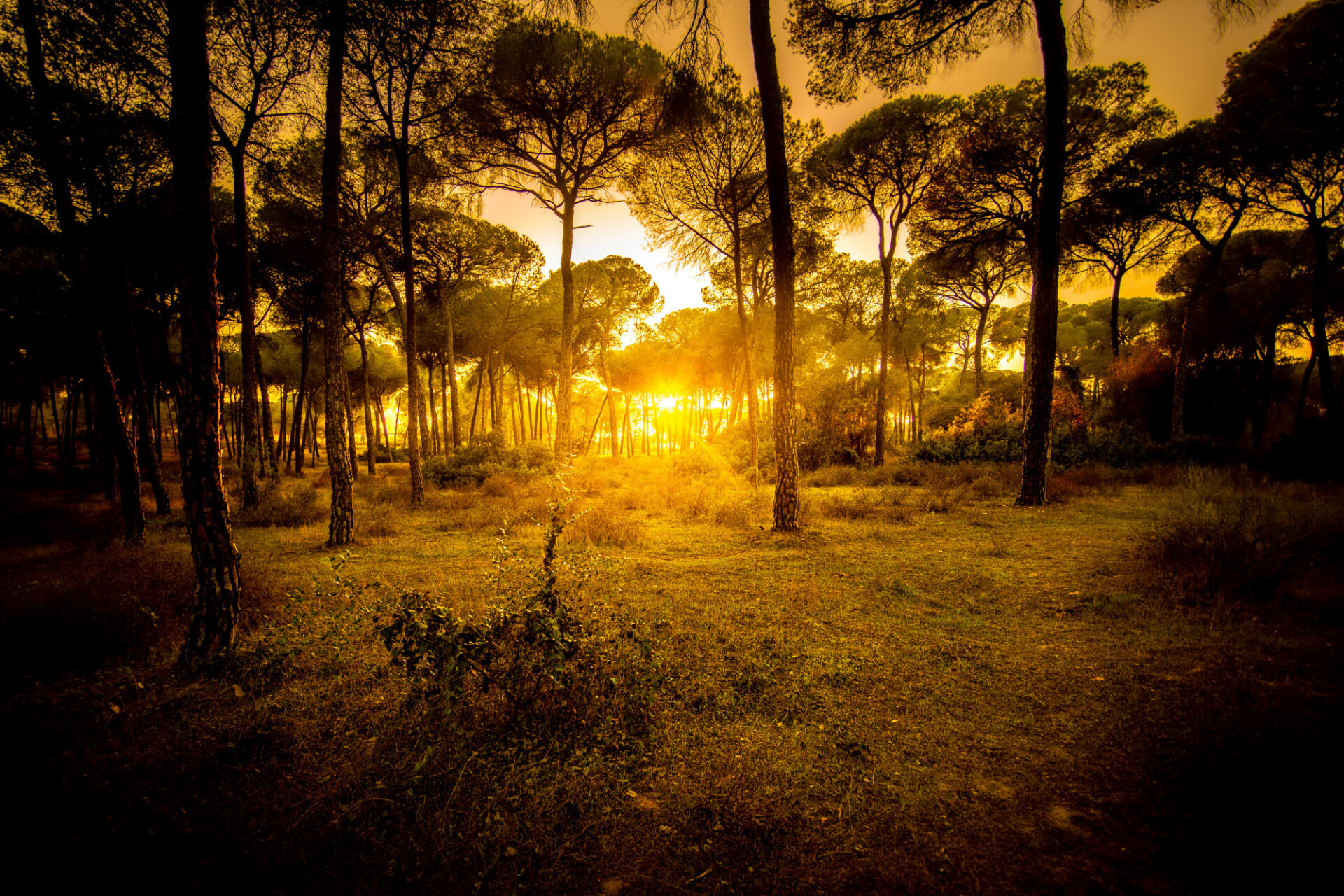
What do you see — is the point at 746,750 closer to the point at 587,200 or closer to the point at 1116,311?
the point at 587,200

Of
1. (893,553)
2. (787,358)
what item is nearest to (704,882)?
(893,553)

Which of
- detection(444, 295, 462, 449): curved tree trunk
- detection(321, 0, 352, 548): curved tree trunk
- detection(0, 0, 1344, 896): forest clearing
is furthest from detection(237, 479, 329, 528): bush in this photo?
detection(444, 295, 462, 449): curved tree trunk

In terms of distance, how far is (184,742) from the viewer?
2262 mm

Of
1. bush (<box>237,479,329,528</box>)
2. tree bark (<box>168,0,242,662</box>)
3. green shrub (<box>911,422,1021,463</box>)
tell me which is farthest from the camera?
green shrub (<box>911,422,1021,463</box>)

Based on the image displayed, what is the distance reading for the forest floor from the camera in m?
1.60

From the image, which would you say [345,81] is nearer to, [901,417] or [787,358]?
[787,358]

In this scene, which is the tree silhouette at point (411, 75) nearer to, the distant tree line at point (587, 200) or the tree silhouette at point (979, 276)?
the distant tree line at point (587, 200)

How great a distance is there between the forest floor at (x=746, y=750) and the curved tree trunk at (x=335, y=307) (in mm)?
2532

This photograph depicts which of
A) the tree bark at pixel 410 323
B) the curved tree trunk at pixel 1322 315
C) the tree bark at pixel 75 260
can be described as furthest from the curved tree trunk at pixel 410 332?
the curved tree trunk at pixel 1322 315

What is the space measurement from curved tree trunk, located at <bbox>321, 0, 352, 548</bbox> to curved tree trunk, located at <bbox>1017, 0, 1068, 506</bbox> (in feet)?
37.7

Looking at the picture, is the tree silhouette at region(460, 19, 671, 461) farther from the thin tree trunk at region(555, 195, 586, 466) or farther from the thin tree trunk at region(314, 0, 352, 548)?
the thin tree trunk at region(314, 0, 352, 548)

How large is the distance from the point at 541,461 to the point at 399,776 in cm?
1415

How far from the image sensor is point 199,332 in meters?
3.06

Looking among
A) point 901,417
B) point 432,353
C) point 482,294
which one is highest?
point 482,294
